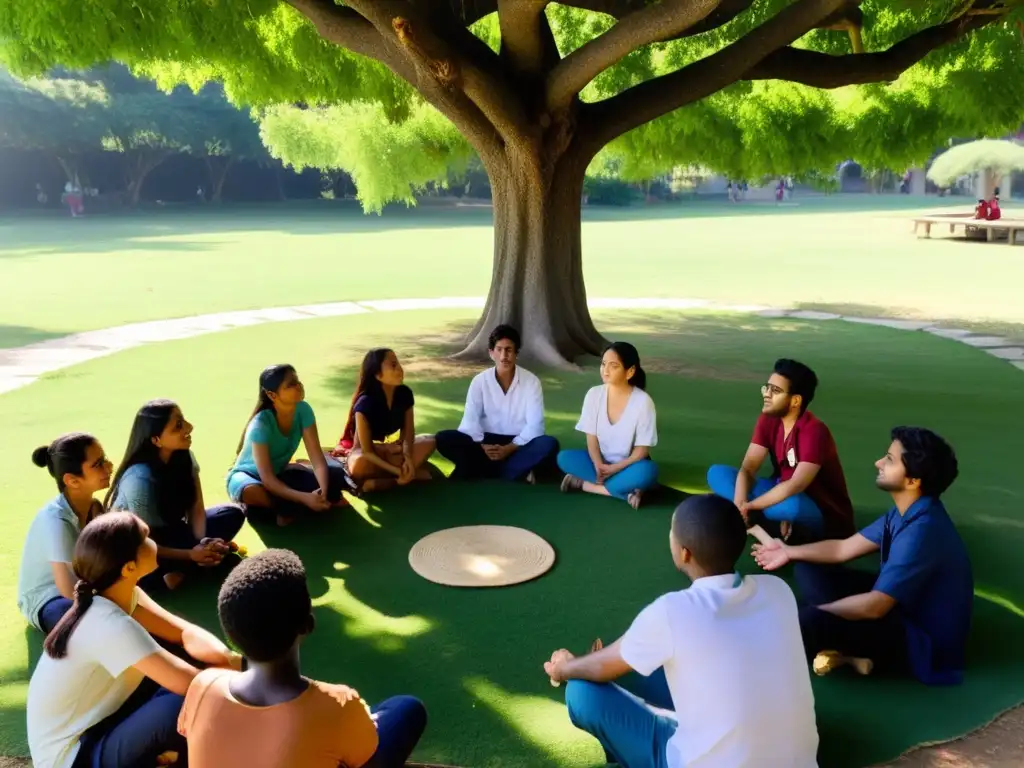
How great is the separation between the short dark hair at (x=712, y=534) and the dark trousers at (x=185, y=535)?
2.95 m

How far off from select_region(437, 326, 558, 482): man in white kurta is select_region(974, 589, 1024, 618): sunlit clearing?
2829mm

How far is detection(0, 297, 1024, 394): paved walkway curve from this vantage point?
10.4 meters

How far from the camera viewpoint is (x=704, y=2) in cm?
717

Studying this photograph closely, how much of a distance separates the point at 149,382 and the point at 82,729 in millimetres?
7187

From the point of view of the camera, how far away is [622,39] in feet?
27.2

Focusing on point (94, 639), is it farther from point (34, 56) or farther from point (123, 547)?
point (34, 56)

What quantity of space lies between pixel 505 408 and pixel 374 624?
100 inches

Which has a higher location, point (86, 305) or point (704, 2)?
point (704, 2)

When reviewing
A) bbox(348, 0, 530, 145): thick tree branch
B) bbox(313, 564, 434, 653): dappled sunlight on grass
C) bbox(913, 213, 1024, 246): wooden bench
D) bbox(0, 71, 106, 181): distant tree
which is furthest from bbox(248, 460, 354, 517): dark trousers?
bbox(0, 71, 106, 181): distant tree

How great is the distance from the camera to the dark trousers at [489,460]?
6.42 metres

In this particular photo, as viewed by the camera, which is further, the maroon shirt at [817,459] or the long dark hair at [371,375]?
the long dark hair at [371,375]

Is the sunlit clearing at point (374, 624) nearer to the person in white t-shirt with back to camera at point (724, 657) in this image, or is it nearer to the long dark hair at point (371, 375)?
the person in white t-shirt with back to camera at point (724, 657)

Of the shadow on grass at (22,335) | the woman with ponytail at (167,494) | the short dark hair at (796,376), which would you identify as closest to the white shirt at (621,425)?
the short dark hair at (796,376)

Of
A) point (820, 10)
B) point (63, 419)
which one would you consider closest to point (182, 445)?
point (63, 419)
